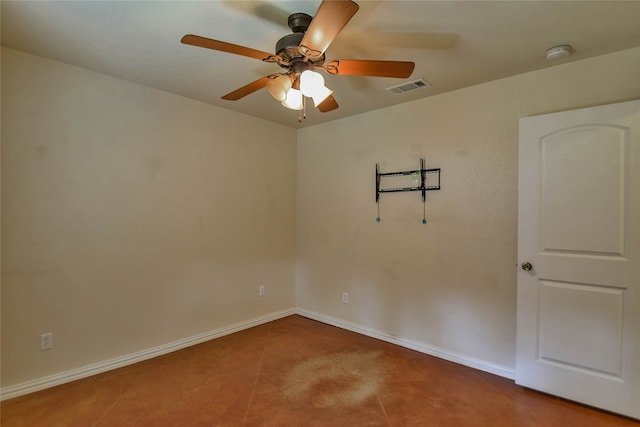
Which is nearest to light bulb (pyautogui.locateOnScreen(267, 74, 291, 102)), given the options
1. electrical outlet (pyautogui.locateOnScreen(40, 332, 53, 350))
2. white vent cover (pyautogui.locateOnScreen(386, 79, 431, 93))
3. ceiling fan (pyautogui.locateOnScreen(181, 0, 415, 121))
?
ceiling fan (pyautogui.locateOnScreen(181, 0, 415, 121))

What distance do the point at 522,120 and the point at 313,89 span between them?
1.76 m

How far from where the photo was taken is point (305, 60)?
1.72m

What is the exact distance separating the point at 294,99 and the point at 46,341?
2.55 meters

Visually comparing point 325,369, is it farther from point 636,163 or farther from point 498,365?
point 636,163

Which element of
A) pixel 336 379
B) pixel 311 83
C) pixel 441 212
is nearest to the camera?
pixel 311 83

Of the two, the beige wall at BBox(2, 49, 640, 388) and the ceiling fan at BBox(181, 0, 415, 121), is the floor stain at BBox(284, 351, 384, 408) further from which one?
the ceiling fan at BBox(181, 0, 415, 121)

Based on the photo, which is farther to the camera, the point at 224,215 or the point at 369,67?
the point at 224,215

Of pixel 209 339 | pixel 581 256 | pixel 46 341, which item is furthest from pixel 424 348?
pixel 46 341

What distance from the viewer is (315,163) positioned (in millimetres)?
4043

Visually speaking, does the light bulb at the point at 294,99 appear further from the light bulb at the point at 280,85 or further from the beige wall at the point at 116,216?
the beige wall at the point at 116,216

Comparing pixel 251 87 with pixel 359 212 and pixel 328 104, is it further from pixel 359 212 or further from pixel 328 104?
pixel 359 212

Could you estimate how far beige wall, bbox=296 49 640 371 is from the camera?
100 inches

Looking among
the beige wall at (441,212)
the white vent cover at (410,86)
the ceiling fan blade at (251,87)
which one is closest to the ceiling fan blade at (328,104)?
the ceiling fan blade at (251,87)

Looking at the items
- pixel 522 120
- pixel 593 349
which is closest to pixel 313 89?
pixel 522 120
